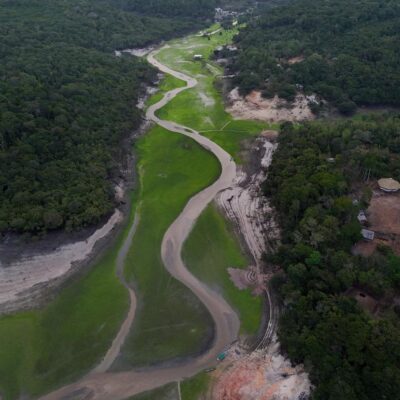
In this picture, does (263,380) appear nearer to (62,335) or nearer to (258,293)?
(258,293)

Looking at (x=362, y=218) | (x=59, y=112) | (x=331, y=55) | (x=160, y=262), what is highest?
(x=331, y=55)

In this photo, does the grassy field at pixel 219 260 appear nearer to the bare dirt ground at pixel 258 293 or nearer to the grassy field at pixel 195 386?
the bare dirt ground at pixel 258 293

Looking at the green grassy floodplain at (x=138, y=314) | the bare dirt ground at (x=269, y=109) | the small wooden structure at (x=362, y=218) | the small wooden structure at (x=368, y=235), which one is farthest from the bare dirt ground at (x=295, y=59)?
the small wooden structure at (x=368, y=235)

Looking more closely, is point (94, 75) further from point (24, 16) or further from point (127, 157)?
point (24, 16)

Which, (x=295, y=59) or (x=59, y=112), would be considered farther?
(x=295, y=59)

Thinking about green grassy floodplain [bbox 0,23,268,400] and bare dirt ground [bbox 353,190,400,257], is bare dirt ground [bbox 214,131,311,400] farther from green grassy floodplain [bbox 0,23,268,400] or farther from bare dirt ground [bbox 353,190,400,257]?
bare dirt ground [bbox 353,190,400,257]

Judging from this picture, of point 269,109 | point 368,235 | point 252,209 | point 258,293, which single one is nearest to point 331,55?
point 269,109

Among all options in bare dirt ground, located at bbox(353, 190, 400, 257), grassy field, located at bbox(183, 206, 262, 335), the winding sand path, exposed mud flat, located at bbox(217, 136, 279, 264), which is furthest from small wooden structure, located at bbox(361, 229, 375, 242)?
the winding sand path
